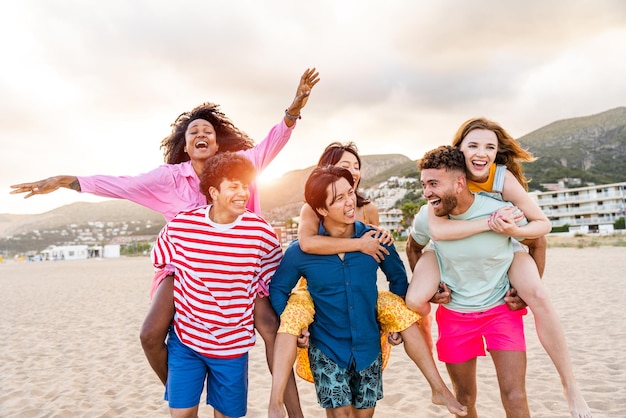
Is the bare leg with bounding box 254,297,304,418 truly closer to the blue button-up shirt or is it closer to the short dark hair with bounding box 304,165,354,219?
the blue button-up shirt

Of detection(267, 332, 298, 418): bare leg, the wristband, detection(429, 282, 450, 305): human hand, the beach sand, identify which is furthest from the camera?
the beach sand

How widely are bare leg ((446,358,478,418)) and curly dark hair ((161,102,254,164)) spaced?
2.58 metres

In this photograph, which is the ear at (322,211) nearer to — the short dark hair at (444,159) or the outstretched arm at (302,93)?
the short dark hair at (444,159)

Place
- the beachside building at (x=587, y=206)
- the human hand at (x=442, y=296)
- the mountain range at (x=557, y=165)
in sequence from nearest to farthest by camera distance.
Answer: the human hand at (x=442, y=296) → the beachside building at (x=587, y=206) → the mountain range at (x=557, y=165)

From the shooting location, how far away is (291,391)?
10.7 ft

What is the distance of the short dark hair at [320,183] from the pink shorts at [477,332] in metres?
1.27

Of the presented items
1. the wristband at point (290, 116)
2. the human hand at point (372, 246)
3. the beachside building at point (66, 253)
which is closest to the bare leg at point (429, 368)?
the human hand at point (372, 246)

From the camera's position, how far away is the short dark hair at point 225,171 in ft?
10.4

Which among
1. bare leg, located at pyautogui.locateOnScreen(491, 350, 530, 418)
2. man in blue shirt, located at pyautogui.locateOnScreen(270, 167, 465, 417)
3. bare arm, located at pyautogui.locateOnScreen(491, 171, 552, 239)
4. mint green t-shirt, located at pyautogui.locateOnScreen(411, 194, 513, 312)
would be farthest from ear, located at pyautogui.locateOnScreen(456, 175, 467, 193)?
bare leg, located at pyautogui.locateOnScreen(491, 350, 530, 418)

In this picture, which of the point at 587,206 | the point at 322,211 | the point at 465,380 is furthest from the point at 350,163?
the point at 587,206

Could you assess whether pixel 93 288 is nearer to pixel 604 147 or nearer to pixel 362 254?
pixel 362 254

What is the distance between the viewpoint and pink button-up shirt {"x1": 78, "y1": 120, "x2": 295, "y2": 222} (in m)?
3.58

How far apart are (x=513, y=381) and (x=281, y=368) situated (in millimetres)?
1559

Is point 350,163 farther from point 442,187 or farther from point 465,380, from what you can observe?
point 465,380
